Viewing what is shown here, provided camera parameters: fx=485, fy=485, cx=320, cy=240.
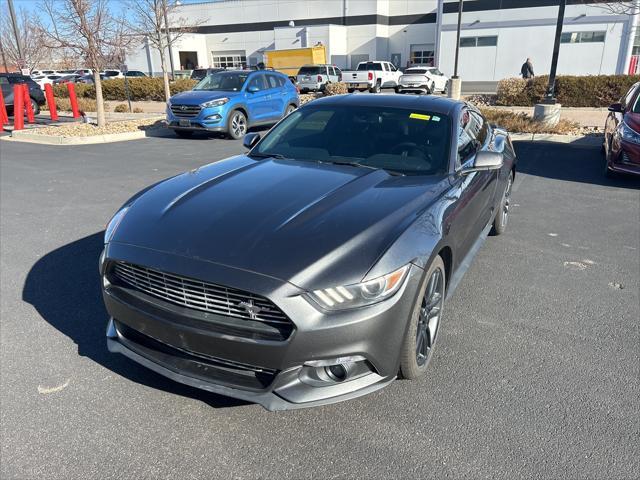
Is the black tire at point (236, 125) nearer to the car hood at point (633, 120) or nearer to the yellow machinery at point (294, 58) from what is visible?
the car hood at point (633, 120)

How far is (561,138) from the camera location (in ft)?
37.5

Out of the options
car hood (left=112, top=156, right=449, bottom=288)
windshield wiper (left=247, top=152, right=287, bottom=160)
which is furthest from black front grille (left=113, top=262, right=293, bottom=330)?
windshield wiper (left=247, top=152, right=287, bottom=160)

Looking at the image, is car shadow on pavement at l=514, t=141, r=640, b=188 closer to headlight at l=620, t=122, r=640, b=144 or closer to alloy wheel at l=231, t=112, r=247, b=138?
headlight at l=620, t=122, r=640, b=144

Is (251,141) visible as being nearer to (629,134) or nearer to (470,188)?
(470,188)

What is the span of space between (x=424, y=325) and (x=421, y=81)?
84.2ft

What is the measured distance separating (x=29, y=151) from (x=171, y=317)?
1092 cm

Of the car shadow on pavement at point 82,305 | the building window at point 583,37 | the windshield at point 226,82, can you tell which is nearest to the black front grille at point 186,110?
the windshield at point 226,82

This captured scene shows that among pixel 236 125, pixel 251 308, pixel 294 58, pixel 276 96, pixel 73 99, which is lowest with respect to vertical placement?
pixel 236 125

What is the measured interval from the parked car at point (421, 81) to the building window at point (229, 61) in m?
29.6

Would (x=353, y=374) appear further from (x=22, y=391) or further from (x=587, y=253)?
(x=587, y=253)

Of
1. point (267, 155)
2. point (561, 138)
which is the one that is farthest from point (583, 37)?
point (267, 155)

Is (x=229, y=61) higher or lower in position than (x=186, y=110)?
higher

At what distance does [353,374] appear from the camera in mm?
2395

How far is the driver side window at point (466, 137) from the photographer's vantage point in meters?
3.76
